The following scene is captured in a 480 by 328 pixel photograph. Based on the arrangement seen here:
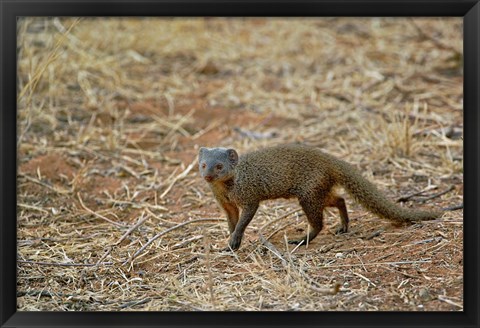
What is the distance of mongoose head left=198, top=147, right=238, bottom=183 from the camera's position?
4.61m

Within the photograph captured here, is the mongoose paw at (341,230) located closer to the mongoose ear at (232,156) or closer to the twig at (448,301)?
the mongoose ear at (232,156)

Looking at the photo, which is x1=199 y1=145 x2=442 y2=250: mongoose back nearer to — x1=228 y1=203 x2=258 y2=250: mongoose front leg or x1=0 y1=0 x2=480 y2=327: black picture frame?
x1=228 y1=203 x2=258 y2=250: mongoose front leg

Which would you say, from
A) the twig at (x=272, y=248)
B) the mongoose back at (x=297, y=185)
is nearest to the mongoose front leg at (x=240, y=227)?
the mongoose back at (x=297, y=185)

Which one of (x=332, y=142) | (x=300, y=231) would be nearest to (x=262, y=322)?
(x=300, y=231)

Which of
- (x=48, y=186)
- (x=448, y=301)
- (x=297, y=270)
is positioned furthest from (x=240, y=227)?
(x=48, y=186)

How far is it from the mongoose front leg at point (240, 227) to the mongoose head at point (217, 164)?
27cm

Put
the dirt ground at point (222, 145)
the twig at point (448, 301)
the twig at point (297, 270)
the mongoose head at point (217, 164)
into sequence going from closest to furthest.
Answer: the twig at point (448, 301), the twig at point (297, 270), the dirt ground at point (222, 145), the mongoose head at point (217, 164)

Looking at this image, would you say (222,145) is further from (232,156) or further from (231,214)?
(232,156)

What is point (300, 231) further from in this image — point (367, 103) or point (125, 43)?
point (125, 43)

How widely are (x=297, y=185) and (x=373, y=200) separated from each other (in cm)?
55

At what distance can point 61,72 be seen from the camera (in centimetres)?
855

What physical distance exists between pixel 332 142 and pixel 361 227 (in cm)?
205

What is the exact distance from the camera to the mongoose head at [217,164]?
4.61 meters
